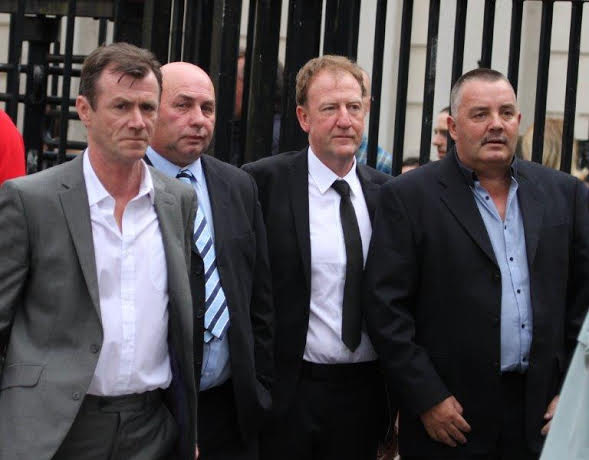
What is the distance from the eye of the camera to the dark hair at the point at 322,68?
5664 mm

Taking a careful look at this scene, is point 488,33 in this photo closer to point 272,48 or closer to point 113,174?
point 272,48

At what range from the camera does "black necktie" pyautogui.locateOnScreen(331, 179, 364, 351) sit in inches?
212

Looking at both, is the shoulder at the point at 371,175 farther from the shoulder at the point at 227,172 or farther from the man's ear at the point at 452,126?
the shoulder at the point at 227,172

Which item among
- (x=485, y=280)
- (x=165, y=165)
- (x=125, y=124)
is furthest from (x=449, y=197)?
(x=125, y=124)

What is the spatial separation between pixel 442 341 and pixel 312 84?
4.13 feet

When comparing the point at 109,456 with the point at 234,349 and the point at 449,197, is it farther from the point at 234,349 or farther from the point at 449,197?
the point at 449,197

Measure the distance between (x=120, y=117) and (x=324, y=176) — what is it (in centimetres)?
128

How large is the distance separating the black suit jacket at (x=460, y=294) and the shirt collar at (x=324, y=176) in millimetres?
215

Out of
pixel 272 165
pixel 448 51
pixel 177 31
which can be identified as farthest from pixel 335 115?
pixel 448 51

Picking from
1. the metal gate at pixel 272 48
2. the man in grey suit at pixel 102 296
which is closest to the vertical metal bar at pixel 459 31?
the metal gate at pixel 272 48

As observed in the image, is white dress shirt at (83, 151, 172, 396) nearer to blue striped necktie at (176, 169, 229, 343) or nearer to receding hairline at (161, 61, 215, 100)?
blue striped necktie at (176, 169, 229, 343)

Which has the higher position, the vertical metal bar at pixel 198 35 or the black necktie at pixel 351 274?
the vertical metal bar at pixel 198 35

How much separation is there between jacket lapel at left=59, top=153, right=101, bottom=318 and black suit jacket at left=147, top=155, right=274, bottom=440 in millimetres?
754

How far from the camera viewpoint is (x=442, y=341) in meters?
5.34
